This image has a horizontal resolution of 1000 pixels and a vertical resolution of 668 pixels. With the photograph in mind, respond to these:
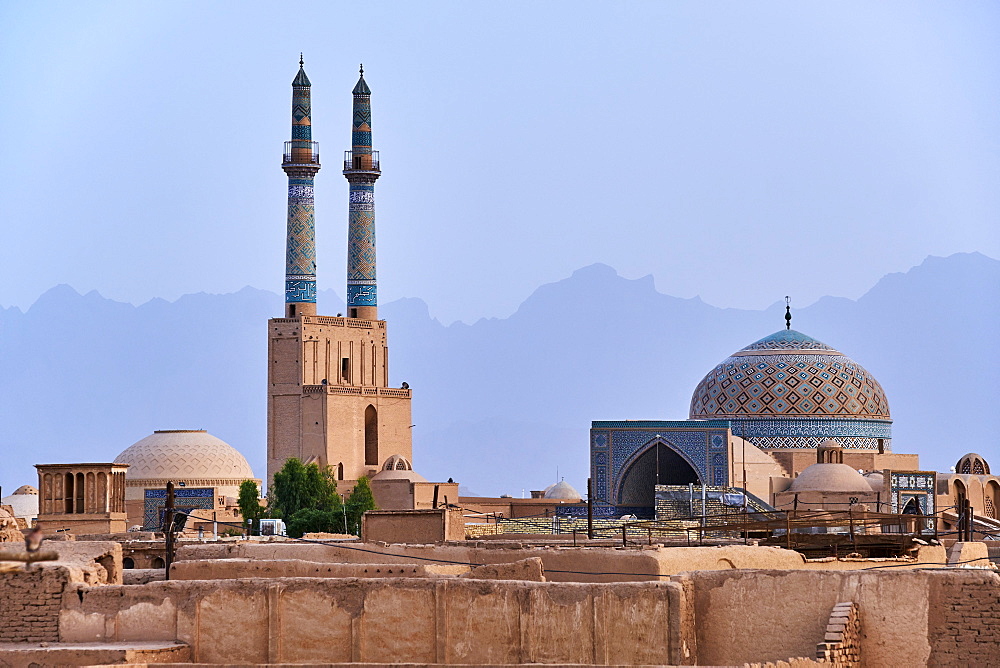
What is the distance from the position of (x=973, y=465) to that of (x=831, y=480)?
8029 mm

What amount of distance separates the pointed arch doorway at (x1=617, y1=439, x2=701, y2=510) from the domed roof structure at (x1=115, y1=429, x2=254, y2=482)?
38.4 feet

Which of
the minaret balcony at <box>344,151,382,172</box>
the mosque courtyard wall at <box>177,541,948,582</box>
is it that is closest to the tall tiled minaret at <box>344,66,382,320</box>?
the minaret balcony at <box>344,151,382,172</box>

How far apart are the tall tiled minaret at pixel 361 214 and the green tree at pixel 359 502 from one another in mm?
6944

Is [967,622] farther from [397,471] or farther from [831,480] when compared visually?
[397,471]

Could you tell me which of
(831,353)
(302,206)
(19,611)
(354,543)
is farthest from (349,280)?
(19,611)

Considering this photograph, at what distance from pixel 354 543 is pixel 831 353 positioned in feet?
85.5

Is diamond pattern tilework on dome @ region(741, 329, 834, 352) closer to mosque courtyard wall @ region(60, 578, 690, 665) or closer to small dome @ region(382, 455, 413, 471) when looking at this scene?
small dome @ region(382, 455, 413, 471)

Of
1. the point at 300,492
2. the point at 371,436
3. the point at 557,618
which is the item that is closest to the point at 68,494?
the point at 300,492

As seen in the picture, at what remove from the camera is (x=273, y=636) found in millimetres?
12125

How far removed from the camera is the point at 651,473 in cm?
3716

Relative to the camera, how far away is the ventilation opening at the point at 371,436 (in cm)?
4931

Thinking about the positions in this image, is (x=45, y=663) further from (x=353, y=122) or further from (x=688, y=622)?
(x=353, y=122)

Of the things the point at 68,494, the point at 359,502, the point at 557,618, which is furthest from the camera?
the point at 359,502

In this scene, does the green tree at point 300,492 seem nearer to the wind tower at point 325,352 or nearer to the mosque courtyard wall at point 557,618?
the wind tower at point 325,352
